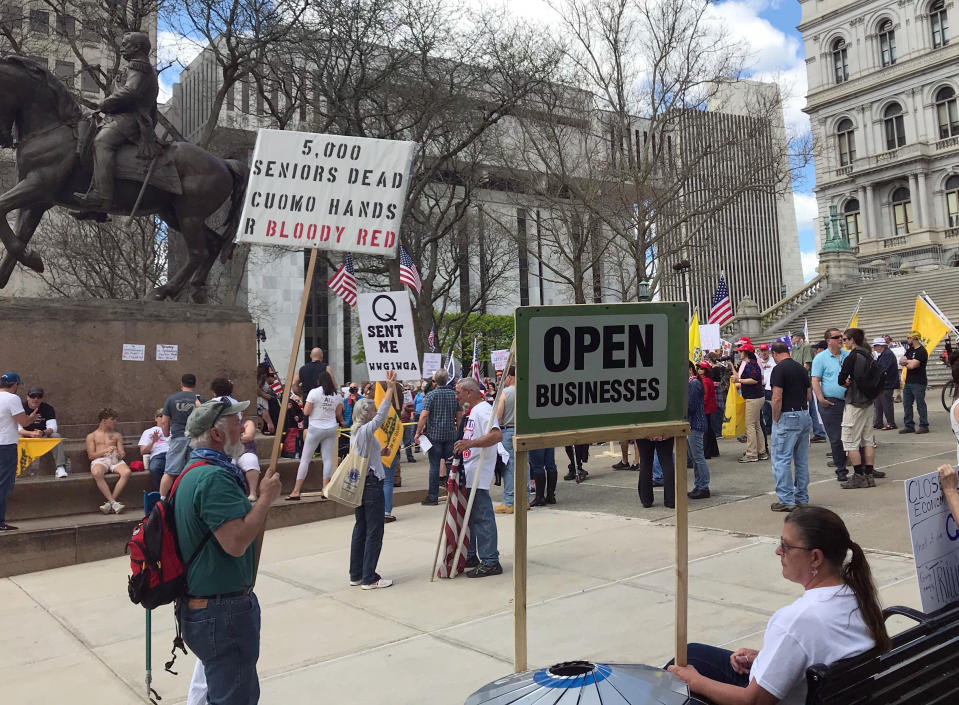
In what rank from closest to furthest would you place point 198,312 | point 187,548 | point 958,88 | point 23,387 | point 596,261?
point 187,548 → point 23,387 → point 198,312 → point 596,261 → point 958,88

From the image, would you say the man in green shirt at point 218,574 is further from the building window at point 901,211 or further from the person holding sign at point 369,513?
the building window at point 901,211

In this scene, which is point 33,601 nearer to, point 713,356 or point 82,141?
point 82,141

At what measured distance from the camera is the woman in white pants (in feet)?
34.4

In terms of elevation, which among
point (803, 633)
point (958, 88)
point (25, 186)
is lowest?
point (803, 633)

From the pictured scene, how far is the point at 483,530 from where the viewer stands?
288 inches

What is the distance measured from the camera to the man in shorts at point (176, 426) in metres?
7.70

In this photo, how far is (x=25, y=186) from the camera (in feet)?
34.6

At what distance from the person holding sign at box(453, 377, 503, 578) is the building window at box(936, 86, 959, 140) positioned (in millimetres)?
63423

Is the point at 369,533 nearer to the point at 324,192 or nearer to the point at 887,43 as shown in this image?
the point at 324,192

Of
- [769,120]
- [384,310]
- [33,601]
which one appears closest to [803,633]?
[384,310]

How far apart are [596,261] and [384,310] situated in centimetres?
1952

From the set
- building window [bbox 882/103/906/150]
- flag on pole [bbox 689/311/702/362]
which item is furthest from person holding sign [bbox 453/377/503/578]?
building window [bbox 882/103/906/150]

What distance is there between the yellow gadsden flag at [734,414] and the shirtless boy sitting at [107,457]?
10.0 meters

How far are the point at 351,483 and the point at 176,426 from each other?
2729 mm
